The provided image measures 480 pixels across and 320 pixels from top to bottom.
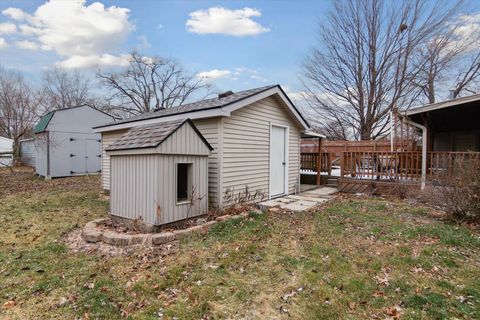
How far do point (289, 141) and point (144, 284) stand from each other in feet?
22.0

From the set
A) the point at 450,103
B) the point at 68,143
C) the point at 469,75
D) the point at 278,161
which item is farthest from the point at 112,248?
the point at 469,75

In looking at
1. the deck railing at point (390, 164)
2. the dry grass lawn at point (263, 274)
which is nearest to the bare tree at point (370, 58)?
the deck railing at point (390, 164)

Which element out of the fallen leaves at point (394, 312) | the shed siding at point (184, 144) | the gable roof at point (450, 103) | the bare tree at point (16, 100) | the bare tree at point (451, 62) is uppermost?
the bare tree at point (451, 62)

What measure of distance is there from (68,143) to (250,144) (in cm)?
1264

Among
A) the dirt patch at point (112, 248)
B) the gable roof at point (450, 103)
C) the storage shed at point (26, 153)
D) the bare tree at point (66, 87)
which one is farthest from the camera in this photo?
the bare tree at point (66, 87)

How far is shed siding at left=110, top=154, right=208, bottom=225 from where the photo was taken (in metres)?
4.75

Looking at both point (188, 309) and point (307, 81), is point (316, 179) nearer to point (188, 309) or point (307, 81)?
point (188, 309)

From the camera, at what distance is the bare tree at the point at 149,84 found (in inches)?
1117

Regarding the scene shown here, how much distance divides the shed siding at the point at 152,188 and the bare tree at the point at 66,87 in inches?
998

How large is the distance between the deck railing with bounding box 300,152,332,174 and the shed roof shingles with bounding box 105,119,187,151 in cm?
759

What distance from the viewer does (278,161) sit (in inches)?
335

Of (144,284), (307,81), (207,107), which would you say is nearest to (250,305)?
(144,284)

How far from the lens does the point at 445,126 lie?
11.0 metres

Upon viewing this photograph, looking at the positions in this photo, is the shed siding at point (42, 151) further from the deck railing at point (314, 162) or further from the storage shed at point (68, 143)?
the deck railing at point (314, 162)
